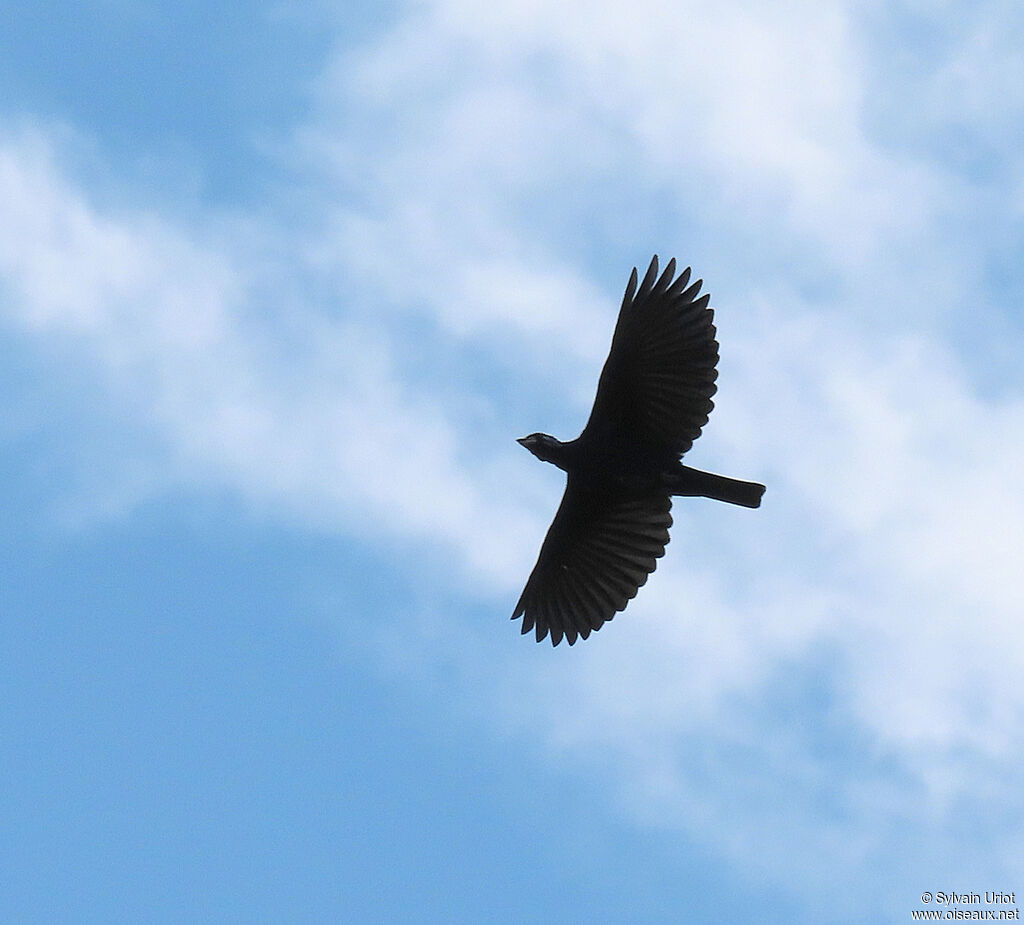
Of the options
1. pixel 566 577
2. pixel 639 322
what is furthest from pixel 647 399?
pixel 566 577

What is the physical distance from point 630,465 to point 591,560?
1.25 m

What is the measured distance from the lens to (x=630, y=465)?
14555mm

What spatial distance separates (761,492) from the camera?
14414 mm

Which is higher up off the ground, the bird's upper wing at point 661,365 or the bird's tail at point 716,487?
the bird's upper wing at point 661,365

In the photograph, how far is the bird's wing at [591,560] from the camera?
15.0 metres

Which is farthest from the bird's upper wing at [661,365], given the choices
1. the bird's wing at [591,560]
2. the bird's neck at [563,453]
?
the bird's wing at [591,560]

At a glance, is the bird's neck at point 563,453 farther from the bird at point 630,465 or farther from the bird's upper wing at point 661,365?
the bird's upper wing at point 661,365

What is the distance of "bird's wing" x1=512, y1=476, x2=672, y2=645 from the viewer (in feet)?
49.3

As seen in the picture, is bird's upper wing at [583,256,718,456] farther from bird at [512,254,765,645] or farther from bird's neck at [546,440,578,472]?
bird's neck at [546,440,578,472]

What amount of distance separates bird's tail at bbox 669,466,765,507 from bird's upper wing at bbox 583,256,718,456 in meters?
0.23

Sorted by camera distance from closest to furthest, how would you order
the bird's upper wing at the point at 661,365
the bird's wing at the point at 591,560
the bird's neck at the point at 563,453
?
the bird's upper wing at the point at 661,365
the bird's neck at the point at 563,453
the bird's wing at the point at 591,560

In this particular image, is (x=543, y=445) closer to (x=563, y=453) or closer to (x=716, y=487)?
(x=563, y=453)

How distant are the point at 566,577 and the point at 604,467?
4.60 feet

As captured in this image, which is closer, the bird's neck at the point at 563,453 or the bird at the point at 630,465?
the bird at the point at 630,465
